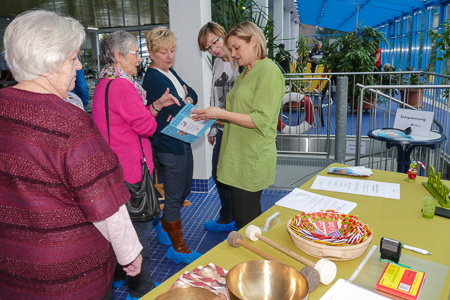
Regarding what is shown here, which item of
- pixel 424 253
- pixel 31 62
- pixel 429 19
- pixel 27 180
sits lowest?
pixel 424 253

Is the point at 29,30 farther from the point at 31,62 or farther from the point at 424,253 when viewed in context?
the point at 424,253

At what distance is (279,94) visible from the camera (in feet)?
6.37

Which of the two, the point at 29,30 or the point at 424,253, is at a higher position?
the point at 29,30

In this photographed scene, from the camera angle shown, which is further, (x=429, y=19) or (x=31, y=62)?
(x=429, y=19)

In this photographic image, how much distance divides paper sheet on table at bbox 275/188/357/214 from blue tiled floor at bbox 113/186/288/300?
1.23m

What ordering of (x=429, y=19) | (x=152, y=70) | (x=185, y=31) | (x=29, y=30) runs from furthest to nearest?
(x=429, y=19) → (x=185, y=31) → (x=152, y=70) → (x=29, y=30)

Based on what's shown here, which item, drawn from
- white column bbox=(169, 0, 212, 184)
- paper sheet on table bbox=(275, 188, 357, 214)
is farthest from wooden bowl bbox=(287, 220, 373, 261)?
white column bbox=(169, 0, 212, 184)

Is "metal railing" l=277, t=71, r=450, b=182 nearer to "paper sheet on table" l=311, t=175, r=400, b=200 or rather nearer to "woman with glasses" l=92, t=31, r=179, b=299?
"paper sheet on table" l=311, t=175, r=400, b=200

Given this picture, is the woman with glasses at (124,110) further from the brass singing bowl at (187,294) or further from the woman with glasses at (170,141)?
the brass singing bowl at (187,294)

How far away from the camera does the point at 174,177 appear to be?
8.43ft

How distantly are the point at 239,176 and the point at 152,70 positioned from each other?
0.99m

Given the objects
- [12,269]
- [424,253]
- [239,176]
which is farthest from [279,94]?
[12,269]

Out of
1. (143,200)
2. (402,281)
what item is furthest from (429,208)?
(143,200)

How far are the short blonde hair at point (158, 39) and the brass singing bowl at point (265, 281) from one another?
1763 millimetres
